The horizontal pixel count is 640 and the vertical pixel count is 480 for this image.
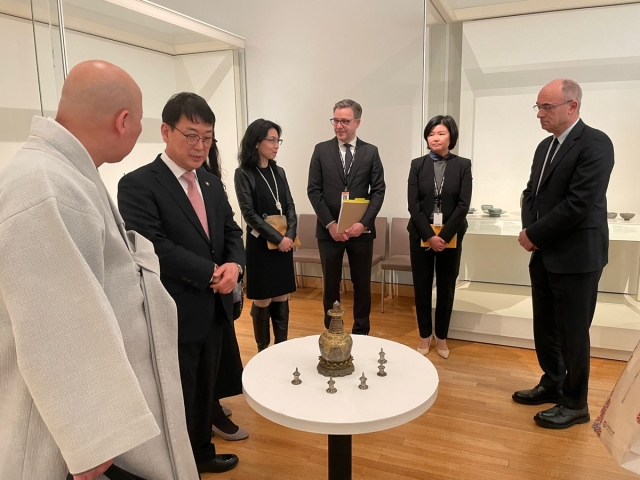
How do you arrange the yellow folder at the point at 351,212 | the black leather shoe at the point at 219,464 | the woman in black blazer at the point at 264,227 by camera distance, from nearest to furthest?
the black leather shoe at the point at 219,464, the woman in black blazer at the point at 264,227, the yellow folder at the point at 351,212

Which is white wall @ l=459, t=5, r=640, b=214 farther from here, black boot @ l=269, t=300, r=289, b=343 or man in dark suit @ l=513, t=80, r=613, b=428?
black boot @ l=269, t=300, r=289, b=343

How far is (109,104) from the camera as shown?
1070mm

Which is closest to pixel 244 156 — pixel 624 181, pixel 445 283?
pixel 445 283

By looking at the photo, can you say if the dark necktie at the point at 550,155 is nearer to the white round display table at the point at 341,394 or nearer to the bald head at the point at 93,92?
the white round display table at the point at 341,394

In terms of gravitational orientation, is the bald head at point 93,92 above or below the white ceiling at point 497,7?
below

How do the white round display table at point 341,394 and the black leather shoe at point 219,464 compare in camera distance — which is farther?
the black leather shoe at point 219,464

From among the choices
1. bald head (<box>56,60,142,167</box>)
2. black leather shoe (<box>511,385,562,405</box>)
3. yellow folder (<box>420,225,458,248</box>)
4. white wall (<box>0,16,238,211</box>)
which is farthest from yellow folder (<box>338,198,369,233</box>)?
bald head (<box>56,60,142,167</box>)

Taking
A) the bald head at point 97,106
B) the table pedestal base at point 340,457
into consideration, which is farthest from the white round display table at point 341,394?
the bald head at point 97,106

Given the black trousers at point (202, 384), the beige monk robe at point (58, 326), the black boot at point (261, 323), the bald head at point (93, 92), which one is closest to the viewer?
the beige monk robe at point (58, 326)

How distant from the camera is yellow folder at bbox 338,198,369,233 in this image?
10.1 ft

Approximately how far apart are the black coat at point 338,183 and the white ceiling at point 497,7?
1.33 metres

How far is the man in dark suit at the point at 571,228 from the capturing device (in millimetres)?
2328

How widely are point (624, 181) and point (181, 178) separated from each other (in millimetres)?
3658

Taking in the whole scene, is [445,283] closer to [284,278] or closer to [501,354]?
[501,354]
